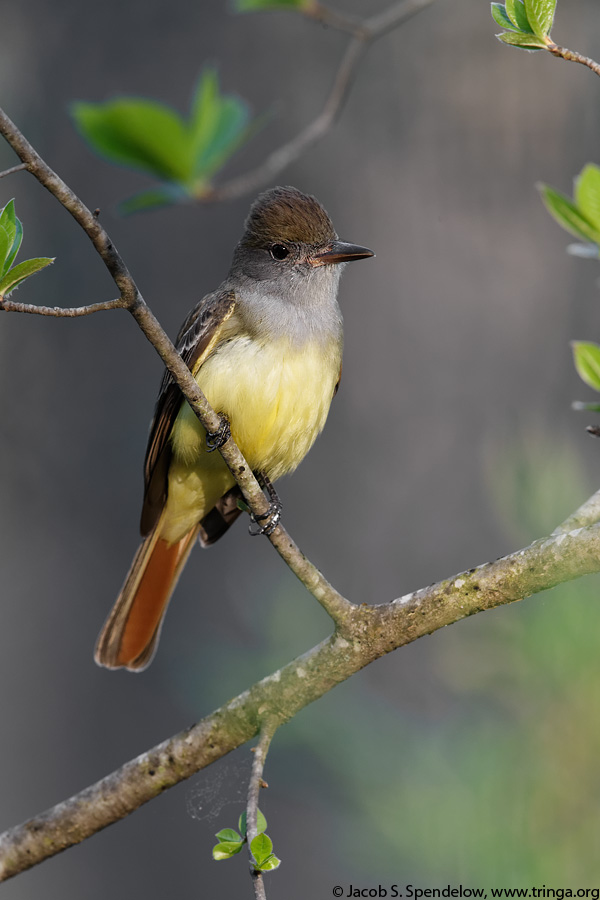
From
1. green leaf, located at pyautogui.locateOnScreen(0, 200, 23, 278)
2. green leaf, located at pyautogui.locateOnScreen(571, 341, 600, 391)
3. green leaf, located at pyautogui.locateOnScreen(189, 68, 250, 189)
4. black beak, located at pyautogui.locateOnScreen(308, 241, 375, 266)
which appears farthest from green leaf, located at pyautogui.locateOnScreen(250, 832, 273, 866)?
black beak, located at pyautogui.locateOnScreen(308, 241, 375, 266)

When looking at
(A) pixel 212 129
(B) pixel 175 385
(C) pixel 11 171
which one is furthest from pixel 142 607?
(C) pixel 11 171

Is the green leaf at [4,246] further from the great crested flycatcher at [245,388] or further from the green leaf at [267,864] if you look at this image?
the great crested flycatcher at [245,388]

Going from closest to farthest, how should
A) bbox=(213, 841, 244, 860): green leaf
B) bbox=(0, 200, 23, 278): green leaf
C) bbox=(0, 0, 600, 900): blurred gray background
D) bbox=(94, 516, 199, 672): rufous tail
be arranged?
bbox=(0, 200, 23, 278): green leaf < bbox=(213, 841, 244, 860): green leaf < bbox=(94, 516, 199, 672): rufous tail < bbox=(0, 0, 600, 900): blurred gray background

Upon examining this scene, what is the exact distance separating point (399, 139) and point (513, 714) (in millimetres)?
3248

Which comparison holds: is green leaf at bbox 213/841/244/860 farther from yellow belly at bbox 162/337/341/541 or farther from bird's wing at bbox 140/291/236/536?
bird's wing at bbox 140/291/236/536

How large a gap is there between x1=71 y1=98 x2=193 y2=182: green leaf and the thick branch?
128cm

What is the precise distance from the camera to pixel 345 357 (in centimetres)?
484

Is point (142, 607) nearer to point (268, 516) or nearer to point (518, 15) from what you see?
point (268, 516)

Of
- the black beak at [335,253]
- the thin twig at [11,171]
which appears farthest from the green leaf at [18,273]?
the black beak at [335,253]

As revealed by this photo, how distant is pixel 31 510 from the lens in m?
4.82

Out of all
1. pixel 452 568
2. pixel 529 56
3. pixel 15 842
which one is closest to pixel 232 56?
pixel 529 56

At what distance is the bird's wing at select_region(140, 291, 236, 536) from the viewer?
3.26 meters

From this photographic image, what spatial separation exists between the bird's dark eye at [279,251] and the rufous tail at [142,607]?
1.12 meters

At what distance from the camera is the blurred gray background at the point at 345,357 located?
4.50m
